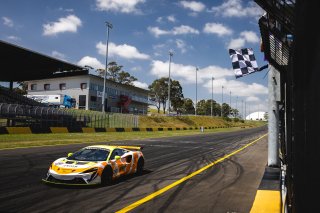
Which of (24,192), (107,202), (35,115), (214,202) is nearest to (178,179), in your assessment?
(214,202)

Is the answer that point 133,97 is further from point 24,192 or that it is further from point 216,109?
point 216,109

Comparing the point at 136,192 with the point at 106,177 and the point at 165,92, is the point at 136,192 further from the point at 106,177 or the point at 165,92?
the point at 165,92

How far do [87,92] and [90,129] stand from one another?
1210 inches

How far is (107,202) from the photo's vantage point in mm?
7098

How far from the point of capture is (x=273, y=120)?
30.5ft

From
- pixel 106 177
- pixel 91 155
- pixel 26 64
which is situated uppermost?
pixel 26 64

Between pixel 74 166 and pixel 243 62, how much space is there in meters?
5.29

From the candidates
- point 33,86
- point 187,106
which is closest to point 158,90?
point 187,106

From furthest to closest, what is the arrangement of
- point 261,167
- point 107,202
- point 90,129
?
point 90,129, point 261,167, point 107,202

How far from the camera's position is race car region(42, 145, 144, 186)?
27.9 ft

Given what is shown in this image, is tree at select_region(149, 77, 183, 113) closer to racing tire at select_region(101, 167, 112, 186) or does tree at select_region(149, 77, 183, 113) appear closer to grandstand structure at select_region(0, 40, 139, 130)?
grandstand structure at select_region(0, 40, 139, 130)

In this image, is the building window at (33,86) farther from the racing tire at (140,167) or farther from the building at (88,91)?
the racing tire at (140,167)

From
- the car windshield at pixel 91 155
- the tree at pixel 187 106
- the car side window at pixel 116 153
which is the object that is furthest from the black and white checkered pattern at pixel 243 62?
the tree at pixel 187 106

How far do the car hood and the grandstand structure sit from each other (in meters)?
17.5
